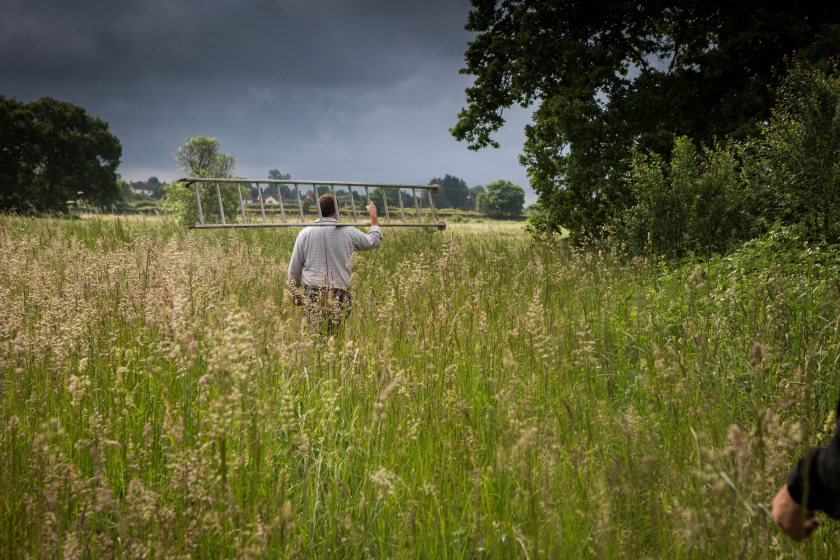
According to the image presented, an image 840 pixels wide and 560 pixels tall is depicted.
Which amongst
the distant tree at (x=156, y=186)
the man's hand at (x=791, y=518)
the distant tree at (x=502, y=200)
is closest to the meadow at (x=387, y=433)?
the man's hand at (x=791, y=518)

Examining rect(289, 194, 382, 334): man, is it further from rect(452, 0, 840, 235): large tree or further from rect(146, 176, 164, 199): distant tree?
rect(146, 176, 164, 199): distant tree

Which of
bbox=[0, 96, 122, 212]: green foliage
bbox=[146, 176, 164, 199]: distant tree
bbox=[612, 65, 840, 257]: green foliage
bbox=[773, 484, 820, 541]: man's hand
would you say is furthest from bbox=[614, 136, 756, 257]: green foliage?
bbox=[146, 176, 164, 199]: distant tree

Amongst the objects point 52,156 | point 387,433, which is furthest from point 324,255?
point 52,156

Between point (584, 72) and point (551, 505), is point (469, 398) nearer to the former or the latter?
point (551, 505)

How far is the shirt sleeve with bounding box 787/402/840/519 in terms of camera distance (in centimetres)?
125

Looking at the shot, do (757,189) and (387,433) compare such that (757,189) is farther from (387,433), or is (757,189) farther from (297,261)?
(387,433)

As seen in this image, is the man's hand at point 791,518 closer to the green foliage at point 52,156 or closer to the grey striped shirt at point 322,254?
the grey striped shirt at point 322,254

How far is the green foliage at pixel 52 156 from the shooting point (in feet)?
151

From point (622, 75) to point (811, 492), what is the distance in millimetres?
14870

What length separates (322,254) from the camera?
6.18 m

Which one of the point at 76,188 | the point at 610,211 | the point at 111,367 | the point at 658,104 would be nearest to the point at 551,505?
the point at 111,367

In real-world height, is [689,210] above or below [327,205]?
below

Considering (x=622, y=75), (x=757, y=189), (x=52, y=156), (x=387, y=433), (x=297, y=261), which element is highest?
(x=52, y=156)

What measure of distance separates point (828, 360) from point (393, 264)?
674 cm
